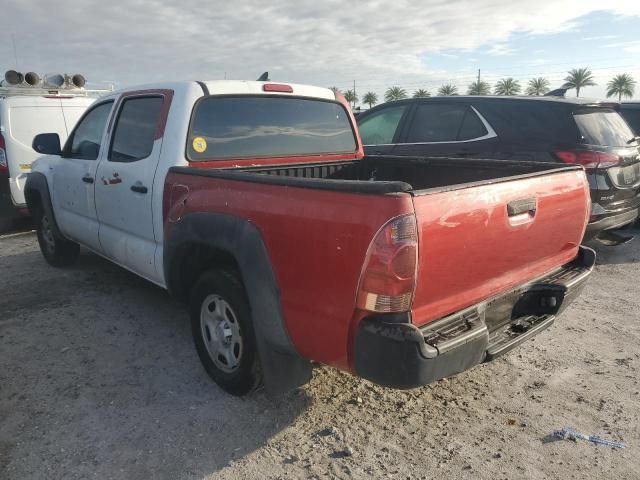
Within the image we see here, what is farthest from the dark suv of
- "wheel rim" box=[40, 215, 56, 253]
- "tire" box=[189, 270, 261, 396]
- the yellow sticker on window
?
"wheel rim" box=[40, 215, 56, 253]

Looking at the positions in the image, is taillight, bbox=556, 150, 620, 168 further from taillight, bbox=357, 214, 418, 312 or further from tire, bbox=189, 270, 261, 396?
tire, bbox=189, 270, 261, 396

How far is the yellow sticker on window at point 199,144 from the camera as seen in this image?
3.50m

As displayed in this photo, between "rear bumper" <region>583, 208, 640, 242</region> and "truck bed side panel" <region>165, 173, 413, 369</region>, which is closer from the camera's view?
"truck bed side panel" <region>165, 173, 413, 369</region>

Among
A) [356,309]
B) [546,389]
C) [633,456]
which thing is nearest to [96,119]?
[356,309]

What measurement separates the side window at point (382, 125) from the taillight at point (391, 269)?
4.81m

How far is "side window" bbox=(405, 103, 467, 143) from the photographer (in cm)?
607

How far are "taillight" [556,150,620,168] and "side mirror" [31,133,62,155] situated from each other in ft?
16.5

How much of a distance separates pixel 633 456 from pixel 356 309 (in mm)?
1646

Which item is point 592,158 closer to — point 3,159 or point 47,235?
point 47,235

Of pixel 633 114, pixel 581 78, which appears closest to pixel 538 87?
pixel 581 78

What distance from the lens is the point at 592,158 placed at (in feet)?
16.6

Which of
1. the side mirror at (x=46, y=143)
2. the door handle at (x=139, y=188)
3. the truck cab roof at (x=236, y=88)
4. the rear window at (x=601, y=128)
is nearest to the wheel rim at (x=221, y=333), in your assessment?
the door handle at (x=139, y=188)

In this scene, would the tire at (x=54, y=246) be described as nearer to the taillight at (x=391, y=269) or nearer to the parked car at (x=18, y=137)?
the parked car at (x=18, y=137)

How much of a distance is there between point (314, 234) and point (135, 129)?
2.34m
